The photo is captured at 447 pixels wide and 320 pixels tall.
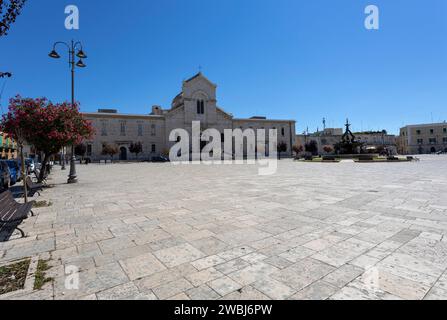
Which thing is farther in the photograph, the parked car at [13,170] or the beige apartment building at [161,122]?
the beige apartment building at [161,122]

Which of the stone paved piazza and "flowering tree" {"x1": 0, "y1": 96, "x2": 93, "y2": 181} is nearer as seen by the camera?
the stone paved piazza

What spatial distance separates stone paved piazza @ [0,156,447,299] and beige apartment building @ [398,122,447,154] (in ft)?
295

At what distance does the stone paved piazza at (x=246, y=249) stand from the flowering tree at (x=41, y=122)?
5.58 meters

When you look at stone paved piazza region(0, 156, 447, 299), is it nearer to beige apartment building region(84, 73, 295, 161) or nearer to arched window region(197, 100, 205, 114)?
beige apartment building region(84, 73, 295, 161)

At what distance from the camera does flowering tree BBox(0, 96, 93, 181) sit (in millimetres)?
10133

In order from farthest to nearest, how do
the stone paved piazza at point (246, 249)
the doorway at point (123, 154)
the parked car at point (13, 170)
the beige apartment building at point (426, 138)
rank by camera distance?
the beige apartment building at point (426, 138)
the doorway at point (123, 154)
the parked car at point (13, 170)
the stone paved piazza at point (246, 249)

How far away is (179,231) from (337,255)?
2607 mm

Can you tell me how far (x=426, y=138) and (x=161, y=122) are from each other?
80.7m

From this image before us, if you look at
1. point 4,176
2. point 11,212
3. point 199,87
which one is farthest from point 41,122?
point 199,87

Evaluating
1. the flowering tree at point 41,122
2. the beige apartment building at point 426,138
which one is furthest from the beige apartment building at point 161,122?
the beige apartment building at point 426,138

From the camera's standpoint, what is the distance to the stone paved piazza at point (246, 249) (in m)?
2.47

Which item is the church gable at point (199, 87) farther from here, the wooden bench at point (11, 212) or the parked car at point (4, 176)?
the wooden bench at point (11, 212)

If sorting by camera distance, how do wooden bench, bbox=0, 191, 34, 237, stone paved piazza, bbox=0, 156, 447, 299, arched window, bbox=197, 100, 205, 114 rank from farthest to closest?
arched window, bbox=197, 100, 205, 114
wooden bench, bbox=0, 191, 34, 237
stone paved piazza, bbox=0, 156, 447, 299

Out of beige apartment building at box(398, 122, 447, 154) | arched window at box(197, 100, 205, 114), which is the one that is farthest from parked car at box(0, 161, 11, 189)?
beige apartment building at box(398, 122, 447, 154)
